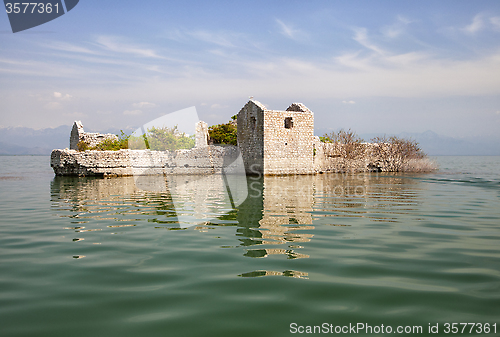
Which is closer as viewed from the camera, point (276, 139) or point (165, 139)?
point (276, 139)

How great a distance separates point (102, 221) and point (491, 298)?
5.80 m

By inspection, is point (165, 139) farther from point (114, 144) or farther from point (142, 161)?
point (142, 161)

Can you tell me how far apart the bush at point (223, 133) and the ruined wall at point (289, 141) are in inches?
358

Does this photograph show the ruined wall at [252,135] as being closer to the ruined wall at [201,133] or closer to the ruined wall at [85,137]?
the ruined wall at [201,133]

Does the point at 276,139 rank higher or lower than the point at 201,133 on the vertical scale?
lower

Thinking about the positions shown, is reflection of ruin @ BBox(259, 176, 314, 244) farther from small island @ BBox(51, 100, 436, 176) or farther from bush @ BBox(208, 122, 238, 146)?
bush @ BBox(208, 122, 238, 146)

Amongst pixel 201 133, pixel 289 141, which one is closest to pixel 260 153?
pixel 289 141

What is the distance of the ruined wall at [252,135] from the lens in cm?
1877

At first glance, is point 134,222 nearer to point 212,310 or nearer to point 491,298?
point 212,310

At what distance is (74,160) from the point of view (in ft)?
62.1

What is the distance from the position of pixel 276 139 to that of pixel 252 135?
4.94 ft

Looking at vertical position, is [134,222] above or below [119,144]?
below

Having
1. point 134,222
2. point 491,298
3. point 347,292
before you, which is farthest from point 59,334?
point 134,222

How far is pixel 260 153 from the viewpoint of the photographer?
18.9 meters
